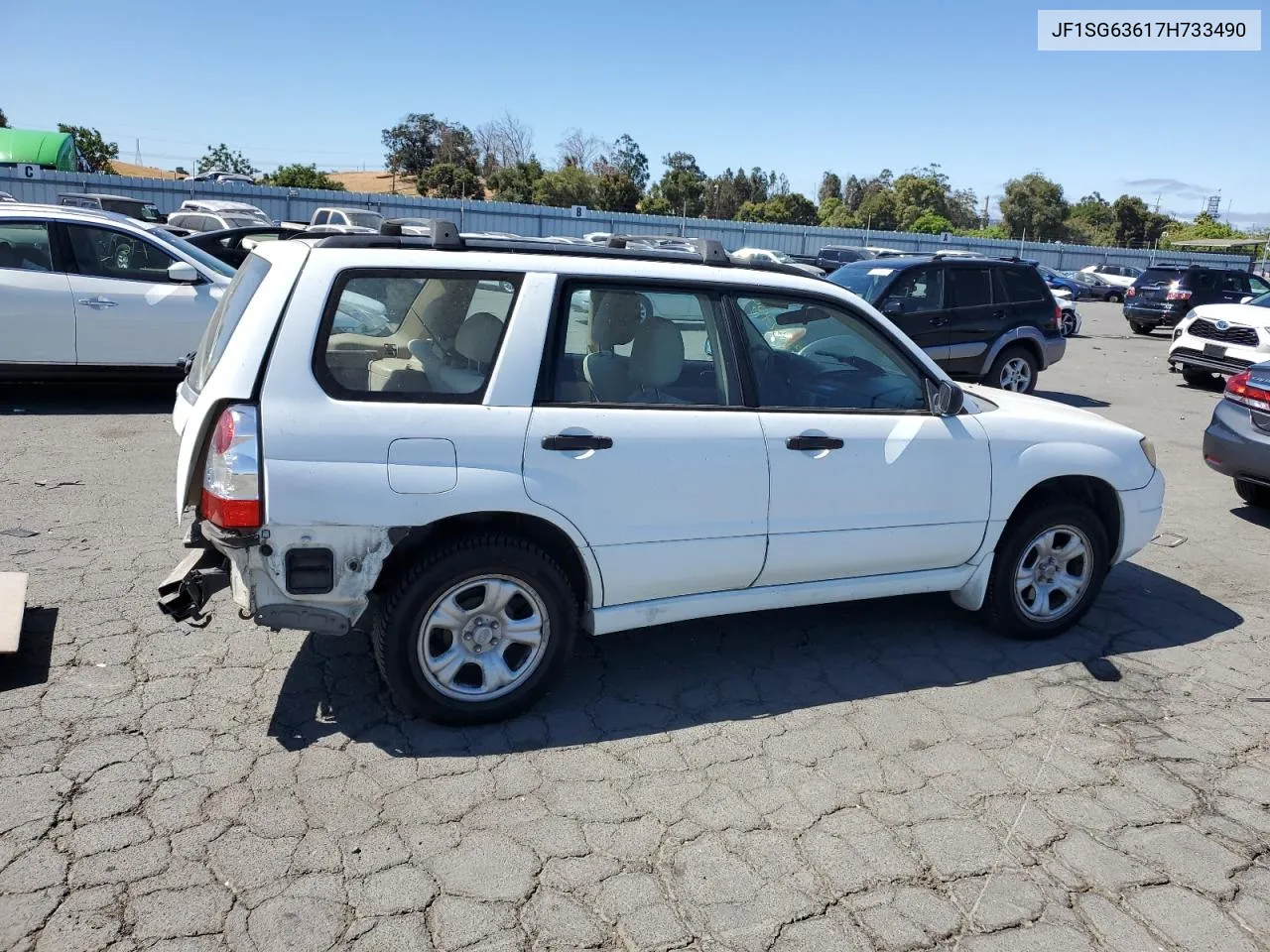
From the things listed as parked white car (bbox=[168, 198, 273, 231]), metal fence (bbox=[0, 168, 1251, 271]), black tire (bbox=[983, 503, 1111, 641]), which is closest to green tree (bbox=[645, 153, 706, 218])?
metal fence (bbox=[0, 168, 1251, 271])

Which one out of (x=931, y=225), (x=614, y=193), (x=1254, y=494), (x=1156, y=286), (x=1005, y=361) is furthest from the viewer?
(x=931, y=225)

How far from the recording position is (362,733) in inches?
151

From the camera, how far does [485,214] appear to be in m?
39.8

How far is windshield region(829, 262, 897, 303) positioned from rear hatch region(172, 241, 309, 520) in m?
8.25

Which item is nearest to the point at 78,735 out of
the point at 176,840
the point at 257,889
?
the point at 176,840

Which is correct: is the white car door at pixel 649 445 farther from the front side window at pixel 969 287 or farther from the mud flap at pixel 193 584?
the front side window at pixel 969 287

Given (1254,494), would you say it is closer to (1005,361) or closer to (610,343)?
(1005,361)

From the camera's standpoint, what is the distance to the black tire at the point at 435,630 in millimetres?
3672

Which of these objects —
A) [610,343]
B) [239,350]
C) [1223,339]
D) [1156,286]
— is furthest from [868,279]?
[1156,286]

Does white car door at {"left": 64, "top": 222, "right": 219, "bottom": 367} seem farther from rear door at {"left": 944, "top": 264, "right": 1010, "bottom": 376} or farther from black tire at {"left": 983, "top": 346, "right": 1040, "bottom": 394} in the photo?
black tire at {"left": 983, "top": 346, "right": 1040, "bottom": 394}

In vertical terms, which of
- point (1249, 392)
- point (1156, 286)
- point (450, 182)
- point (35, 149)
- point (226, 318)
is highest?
point (450, 182)

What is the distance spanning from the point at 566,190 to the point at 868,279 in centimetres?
4631

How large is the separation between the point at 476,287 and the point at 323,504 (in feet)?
3.39

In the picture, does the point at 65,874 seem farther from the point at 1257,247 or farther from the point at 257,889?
the point at 1257,247
